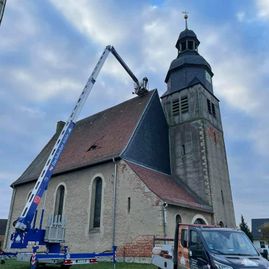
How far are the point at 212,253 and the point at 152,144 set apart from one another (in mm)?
13878

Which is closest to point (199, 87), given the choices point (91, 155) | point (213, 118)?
point (213, 118)

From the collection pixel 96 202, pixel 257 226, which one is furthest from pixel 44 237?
pixel 257 226

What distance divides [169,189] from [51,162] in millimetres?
6856

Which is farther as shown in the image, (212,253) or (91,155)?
(91,155)

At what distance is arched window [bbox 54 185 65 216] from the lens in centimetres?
1970

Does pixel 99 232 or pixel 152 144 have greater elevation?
pixel 152 144

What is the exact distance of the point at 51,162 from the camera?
45.6ft

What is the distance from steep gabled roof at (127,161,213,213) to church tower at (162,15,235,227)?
626 mm

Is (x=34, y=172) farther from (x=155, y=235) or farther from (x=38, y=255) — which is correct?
(x=38, y=255)

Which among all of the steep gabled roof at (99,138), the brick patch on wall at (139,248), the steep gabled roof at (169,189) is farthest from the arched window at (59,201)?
the brick patch on wall at (139,248)

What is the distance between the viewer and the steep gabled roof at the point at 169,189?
15355 mm

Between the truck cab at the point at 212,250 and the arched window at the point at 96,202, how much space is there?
9.97 m

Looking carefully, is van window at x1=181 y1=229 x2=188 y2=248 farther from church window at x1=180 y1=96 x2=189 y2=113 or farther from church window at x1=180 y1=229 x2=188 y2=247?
church window at x1=180 y1=96 x2=189 y2=113

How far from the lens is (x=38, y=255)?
981 centimetres
